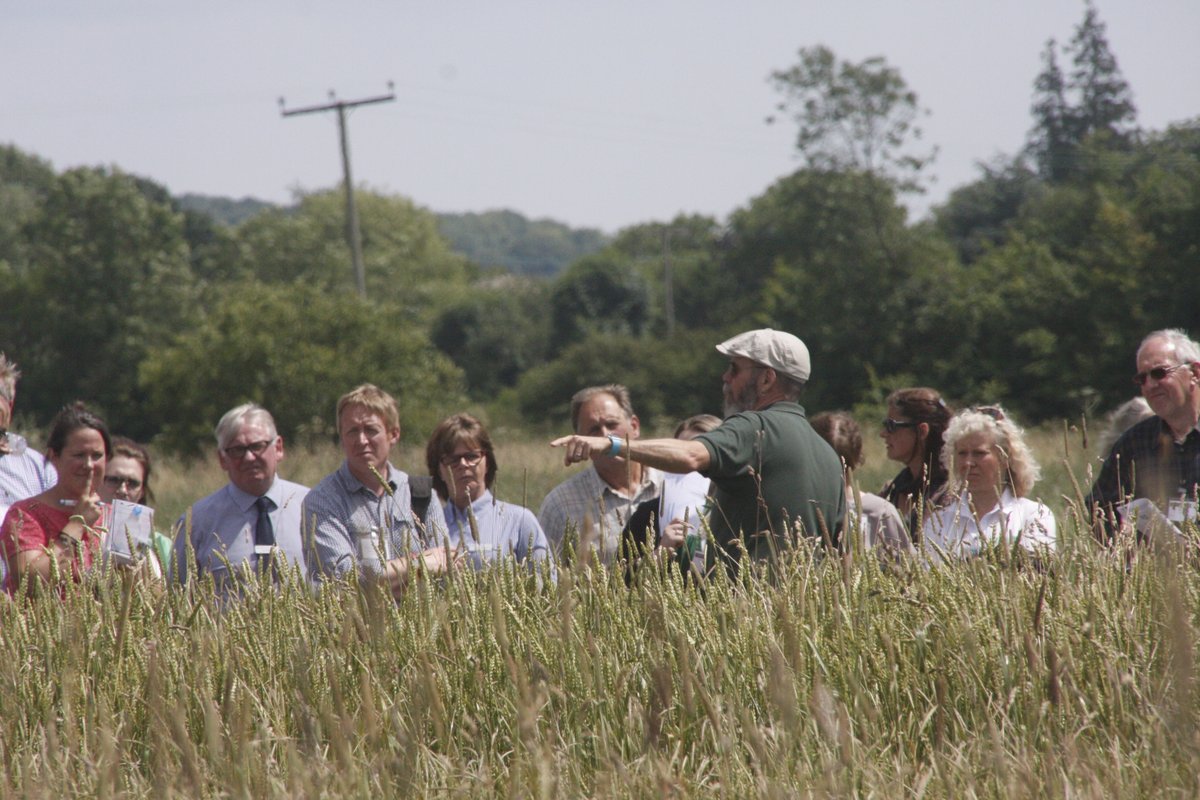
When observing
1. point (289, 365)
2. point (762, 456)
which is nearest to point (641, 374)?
point (289, 365)

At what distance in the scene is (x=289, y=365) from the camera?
107 feet

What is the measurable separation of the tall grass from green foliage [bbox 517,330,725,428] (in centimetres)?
4373

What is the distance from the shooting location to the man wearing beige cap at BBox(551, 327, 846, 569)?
4008mm

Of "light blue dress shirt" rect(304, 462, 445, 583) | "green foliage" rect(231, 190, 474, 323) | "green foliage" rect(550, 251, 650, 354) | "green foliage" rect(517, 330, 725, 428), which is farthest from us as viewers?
"green foliage" rect(550, 251, 650, 354)

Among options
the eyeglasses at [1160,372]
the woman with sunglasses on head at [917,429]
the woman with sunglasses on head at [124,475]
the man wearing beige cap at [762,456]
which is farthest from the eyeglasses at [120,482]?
the eyeglasses at [1160,372]

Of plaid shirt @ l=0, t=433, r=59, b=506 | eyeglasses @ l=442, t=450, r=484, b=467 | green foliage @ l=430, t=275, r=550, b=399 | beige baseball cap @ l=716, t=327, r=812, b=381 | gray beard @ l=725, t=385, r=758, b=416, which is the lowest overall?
eyeglasses @ l=442, t=450, r=484, b=467

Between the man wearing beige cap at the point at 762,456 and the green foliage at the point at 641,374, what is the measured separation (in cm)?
4239

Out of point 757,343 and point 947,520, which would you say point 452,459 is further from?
point 947,520

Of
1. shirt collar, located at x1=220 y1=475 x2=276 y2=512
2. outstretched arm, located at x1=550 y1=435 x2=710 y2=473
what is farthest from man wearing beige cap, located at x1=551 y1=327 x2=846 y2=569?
shirt collar, located at x1=220 y1=475 x2=276 y2=512

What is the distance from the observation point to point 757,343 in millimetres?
4746

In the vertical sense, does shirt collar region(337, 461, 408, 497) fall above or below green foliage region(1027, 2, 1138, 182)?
below

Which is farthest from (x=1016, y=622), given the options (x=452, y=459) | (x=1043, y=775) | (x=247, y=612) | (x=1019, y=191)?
(x=1019, y=191)

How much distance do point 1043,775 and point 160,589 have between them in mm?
2401

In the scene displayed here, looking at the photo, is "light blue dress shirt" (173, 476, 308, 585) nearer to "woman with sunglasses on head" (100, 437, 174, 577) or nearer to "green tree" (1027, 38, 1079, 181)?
"woman with sunglasses on head" (100, 437, 174, 577)
